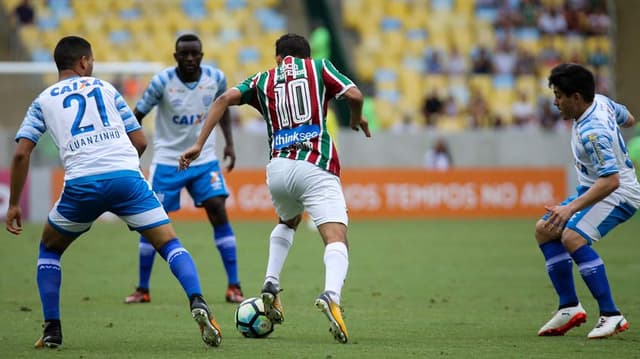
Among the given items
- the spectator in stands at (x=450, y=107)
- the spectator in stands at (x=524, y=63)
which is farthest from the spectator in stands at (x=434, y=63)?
the spectator in stands at (x=524, y=63)

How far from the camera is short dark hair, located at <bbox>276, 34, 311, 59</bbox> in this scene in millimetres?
8172

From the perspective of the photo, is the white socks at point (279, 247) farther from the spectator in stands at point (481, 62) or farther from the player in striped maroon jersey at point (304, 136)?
the spectator in stands at point (481, 62)

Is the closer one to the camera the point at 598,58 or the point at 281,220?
the point at 281,220

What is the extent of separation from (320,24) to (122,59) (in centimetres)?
519

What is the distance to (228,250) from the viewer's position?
10859 millimetres

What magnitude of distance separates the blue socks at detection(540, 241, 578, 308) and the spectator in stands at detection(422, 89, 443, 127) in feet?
63.6

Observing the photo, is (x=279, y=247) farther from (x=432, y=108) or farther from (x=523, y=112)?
(x=523, y=112)

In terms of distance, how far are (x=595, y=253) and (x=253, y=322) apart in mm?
2522

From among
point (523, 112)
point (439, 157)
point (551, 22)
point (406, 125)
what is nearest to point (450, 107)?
point (406, 125)

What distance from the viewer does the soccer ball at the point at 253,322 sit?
26.6 ft

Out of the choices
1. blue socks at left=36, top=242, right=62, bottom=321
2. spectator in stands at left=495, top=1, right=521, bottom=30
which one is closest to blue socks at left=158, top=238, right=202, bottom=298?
blue socks at left=36, top=242, right=62, bottom=321

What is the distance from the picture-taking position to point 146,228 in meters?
7.64

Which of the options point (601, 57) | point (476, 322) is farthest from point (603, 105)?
point (601, 57)

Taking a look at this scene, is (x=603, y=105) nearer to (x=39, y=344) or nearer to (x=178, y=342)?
(x=178, y=342)
